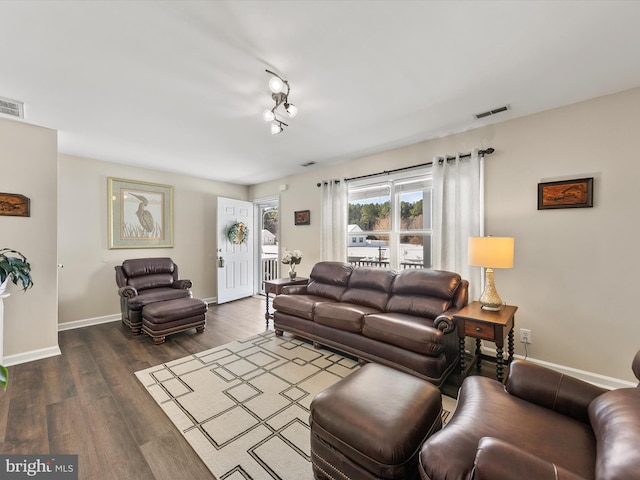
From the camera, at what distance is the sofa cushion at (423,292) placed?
2838mm

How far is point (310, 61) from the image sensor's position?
6.35ft

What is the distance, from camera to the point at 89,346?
3.29m

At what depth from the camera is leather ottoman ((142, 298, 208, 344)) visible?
11.1ft

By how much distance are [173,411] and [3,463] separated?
875 millimetres

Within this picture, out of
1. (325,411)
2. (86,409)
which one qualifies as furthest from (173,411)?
(325,411)

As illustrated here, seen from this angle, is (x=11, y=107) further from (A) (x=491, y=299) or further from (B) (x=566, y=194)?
(B) (x=566, y=194)

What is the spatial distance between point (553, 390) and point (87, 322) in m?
5.56

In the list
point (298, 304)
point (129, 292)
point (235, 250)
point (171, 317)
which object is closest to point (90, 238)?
point (129, 292)

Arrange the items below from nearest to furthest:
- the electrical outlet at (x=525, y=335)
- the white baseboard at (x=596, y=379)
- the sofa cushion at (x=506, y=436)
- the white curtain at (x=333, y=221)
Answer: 1. the sofa cushion at (x=506, y=436)
2. the white baseboard at (x=596, y=379)
3. the electrical outlet at (x=525, y=335)
4. the white curtain at (x=333, y=221)

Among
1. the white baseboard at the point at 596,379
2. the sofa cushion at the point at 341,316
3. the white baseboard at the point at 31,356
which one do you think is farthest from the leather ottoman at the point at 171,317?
the white baseboard at the point at 596,379

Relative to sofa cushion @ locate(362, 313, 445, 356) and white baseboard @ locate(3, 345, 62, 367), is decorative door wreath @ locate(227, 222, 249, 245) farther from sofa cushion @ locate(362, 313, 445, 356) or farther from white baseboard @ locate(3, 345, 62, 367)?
sofa cushion @ locate(362, 313, 445, 356)

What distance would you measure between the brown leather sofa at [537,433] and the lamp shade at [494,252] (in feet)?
3.54

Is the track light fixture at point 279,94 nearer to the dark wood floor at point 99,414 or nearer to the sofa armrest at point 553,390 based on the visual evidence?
the sofa armrest at point 553,390

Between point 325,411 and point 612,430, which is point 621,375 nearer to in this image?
point 612,430
